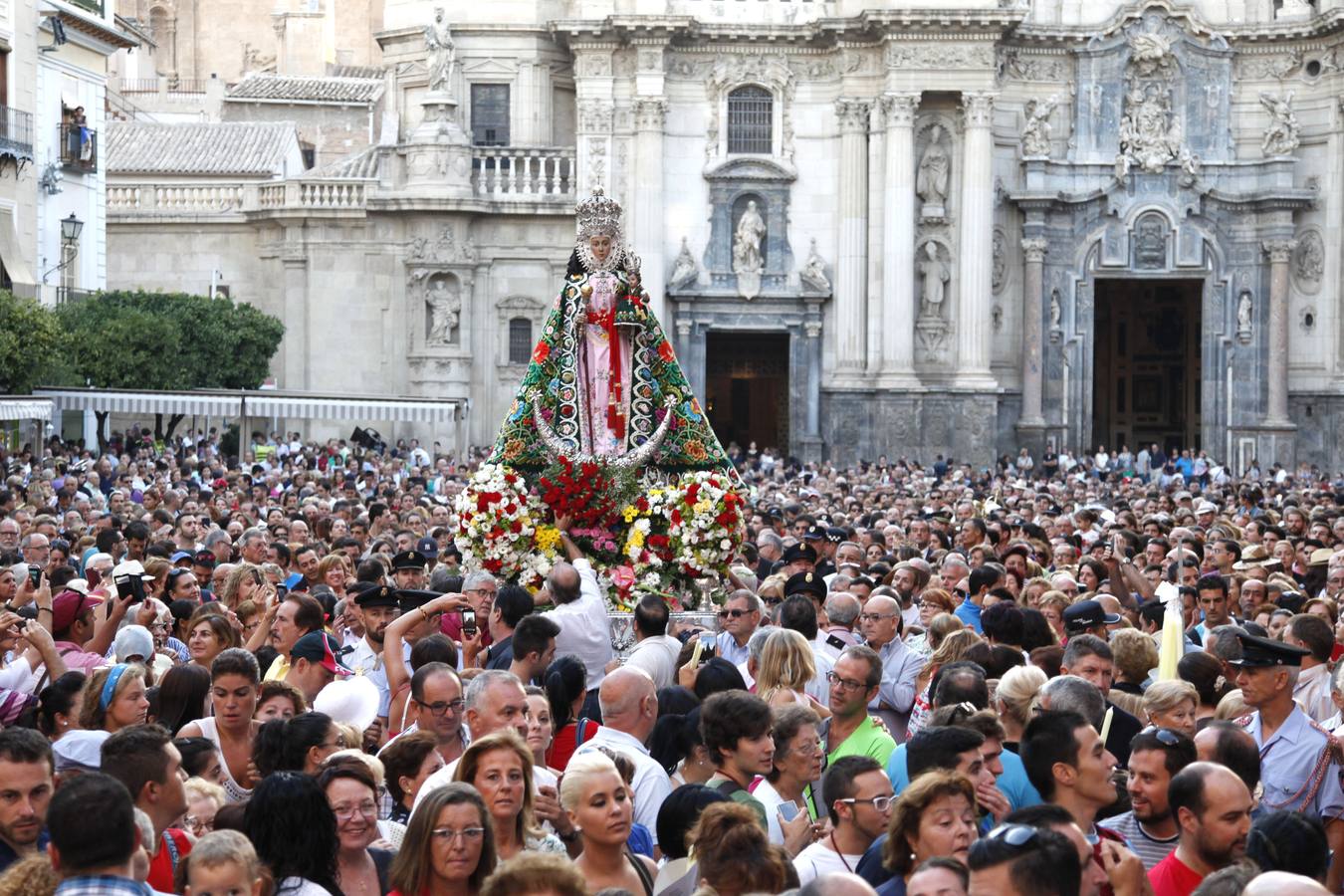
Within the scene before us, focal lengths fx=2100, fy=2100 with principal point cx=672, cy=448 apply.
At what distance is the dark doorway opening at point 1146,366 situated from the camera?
47781mm

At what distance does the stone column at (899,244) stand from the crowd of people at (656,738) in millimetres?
25879

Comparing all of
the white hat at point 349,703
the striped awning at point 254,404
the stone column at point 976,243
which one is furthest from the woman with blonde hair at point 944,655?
the stone column at point 976,243

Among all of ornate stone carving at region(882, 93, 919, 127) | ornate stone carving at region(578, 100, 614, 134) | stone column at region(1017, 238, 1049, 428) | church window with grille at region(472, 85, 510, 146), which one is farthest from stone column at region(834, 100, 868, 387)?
church window with grille at region(472, 85, 510, 146)

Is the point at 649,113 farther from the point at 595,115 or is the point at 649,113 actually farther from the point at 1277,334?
the point at 1277,334

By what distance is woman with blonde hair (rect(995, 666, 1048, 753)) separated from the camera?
9.83 metres

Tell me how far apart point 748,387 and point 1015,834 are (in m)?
40.0

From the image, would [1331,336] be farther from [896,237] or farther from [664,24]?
[664,24]

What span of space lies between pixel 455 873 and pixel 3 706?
4.09m

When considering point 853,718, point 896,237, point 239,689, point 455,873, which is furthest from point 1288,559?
point 896,237

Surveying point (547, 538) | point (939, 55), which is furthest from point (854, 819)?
point (939, 55)

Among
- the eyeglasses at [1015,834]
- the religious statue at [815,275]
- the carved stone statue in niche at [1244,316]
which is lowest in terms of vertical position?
the eyeglasses at [1015,834]

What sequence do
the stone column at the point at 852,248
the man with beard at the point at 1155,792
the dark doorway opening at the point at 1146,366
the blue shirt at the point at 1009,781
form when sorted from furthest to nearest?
the dark doorway opening at the point at 1146,366, the stone column at the point at 852,248, the blue shirt at the point at 1009,781, the man with beard at the point at 1155,792

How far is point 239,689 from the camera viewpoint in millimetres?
9820

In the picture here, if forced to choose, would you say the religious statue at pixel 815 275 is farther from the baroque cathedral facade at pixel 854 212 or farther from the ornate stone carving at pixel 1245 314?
the ornate stone carving at pixel 1245 314
